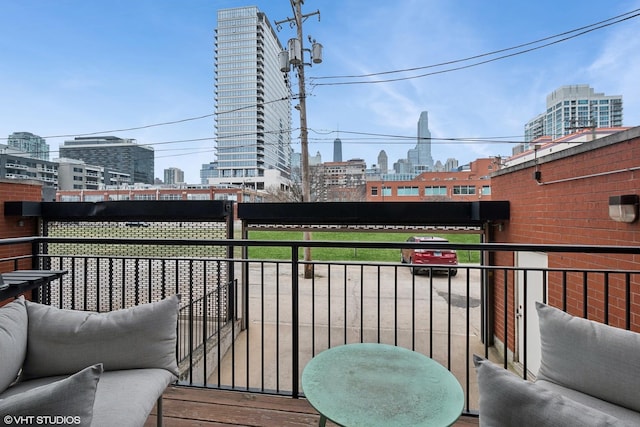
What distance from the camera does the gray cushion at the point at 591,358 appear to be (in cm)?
108

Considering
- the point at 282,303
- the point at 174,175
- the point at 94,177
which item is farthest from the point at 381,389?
the point at 174,175

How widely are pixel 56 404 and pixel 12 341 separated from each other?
0.71m

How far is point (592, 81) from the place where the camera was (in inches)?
591

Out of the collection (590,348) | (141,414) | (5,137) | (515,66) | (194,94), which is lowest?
(141,414)

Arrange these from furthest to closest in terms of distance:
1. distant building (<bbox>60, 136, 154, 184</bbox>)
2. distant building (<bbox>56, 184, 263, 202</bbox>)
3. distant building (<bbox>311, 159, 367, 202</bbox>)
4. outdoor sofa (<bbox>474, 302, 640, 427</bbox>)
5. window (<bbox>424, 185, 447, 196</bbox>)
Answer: window (<bbox>424, 185, 447, 196</bbox>)
distant building (<bbox>56, 184, 263, 202</bbox>)
distant building (<bbox>60, 136, 154, 184</bbox>)
distant building (<bbox>311, 159, 367, 202</bbox>)
outdoor sofa (<bbox>474, 302, 640, 427</bbox>)

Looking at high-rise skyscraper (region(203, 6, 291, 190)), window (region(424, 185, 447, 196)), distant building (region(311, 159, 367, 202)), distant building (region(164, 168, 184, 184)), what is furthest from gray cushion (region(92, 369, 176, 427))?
distant building (region(164, 168, 184, 184))

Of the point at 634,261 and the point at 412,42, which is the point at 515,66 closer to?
the point at 412,42

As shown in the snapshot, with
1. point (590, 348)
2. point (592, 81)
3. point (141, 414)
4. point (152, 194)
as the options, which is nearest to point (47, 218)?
point (141, 414)

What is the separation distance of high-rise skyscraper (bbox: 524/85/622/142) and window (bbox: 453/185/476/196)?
15.9 m

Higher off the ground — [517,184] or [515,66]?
[515,66]

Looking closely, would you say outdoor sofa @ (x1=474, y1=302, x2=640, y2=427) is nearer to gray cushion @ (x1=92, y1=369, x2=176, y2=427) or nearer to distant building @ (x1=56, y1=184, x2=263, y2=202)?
gray cushion @ (x1=92, y1=369, x2=176, y2=427)

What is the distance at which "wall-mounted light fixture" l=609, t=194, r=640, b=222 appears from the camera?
2.65m

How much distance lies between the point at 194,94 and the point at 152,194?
11182 mm

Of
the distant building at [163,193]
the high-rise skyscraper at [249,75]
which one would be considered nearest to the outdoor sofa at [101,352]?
the distant building at [163,193]
